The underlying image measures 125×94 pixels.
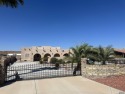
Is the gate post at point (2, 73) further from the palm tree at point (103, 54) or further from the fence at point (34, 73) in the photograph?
the palm tree at point (103, 54)

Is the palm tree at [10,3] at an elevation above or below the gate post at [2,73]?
above

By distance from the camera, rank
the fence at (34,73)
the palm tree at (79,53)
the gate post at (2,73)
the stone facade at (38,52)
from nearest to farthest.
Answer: the gate post at (2,73), the fence at (34,73), the palm tree at (79,53), the stone facade at (38,52)

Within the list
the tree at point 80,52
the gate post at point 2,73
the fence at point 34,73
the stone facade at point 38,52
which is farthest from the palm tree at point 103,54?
the stone facade at point 38,52

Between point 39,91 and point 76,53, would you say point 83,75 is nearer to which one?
point 76,53

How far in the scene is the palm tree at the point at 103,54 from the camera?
19.9 metres

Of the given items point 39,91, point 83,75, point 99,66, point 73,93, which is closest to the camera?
point 73,93

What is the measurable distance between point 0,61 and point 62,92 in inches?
258

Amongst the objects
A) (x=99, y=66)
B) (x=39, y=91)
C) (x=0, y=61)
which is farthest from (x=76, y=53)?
(x=39, y=91)

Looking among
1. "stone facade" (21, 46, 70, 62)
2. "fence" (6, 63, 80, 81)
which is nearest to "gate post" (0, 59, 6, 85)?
"fence" (6, 63, 80, 81)

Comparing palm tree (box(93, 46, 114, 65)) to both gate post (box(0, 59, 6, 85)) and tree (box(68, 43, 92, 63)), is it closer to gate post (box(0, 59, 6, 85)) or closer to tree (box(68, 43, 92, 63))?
tree (box(68, 43, 92, 63))

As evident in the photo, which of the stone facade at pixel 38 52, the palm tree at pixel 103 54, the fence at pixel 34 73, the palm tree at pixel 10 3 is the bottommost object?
the fence at pixel 34 73

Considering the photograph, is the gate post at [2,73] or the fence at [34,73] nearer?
the gate post at [2,73]

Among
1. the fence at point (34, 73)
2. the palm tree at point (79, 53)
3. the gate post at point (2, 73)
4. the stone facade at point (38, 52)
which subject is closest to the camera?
the gate post at point (2, 73)

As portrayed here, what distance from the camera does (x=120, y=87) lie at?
43.5ft
